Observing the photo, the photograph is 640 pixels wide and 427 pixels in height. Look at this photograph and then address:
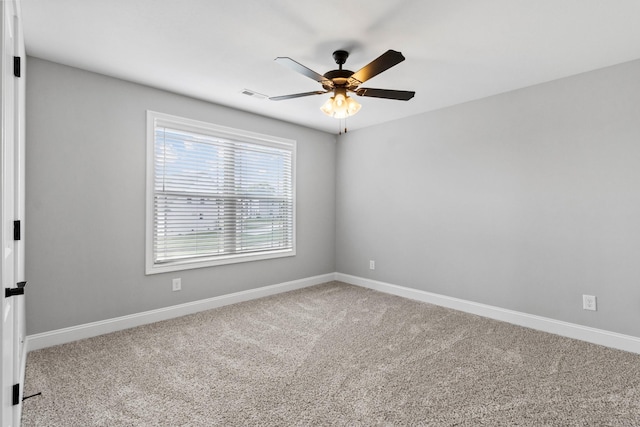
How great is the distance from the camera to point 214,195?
12.5ft

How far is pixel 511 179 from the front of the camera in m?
3.37

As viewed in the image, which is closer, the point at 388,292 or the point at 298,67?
the point at 298,67

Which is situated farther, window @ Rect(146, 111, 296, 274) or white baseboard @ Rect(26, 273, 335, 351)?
window @ Rect(146, 111, 296, 274)

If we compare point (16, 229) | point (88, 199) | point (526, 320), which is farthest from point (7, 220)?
point (526, 320)

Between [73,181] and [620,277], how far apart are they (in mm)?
4750

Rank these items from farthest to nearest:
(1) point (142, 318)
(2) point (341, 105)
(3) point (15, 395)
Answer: (1) point (142, 318) < (2) point (341, 105) < (3) point (15, 395)

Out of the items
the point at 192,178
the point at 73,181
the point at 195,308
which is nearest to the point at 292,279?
the point at 195,308

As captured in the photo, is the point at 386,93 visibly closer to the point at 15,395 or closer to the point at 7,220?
the point at 7,220

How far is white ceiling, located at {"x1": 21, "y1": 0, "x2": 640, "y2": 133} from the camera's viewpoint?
79.9 inches

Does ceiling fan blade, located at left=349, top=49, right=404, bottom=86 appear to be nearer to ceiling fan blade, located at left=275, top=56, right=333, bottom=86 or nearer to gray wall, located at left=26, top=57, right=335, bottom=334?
ceiling fan blade, located at left=275, top=56, right=333, bottom=86

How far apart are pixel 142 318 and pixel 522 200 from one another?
13.0 feet

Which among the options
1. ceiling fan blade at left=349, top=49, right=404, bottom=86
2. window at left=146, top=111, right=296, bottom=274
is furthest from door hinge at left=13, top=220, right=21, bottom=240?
ceiling fan blade at left=349, top=49, right=404, bottom=86

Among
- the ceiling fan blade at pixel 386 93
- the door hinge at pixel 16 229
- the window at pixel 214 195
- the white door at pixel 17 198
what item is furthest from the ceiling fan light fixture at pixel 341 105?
the door hinge at pixel 16 229

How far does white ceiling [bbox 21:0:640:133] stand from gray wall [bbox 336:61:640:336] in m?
0.38
